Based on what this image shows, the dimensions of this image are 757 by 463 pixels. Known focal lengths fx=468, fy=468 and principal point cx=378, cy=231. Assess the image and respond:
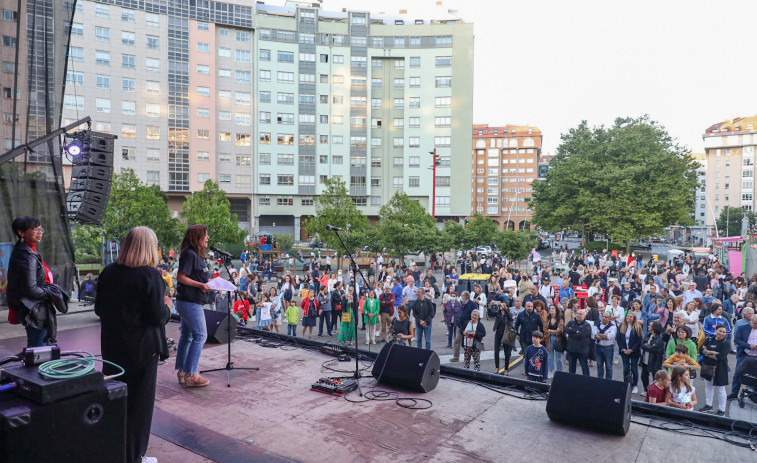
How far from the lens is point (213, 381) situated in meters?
5.60

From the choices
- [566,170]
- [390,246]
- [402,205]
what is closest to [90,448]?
[390,246]

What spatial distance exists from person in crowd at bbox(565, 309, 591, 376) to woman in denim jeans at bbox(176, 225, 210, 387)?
6.86 m

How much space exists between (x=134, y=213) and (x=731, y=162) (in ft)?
376

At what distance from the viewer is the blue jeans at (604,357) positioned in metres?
8.89

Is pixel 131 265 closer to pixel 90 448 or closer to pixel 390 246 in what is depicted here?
pixel 90 448

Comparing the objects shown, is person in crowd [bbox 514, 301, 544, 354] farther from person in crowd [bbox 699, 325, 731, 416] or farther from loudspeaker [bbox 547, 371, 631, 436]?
loudspeaker [bbox 547, 371, 631, 436]

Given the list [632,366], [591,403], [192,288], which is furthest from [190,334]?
[632,366]

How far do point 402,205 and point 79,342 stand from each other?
110 ft

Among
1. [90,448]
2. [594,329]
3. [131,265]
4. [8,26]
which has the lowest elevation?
[594,329]

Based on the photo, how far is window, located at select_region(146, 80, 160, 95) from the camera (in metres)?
54.0

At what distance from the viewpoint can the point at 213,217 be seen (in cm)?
3766

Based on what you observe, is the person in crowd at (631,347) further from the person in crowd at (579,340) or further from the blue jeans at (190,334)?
the blue jeans at (190,334)

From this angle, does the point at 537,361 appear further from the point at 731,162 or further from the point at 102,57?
the point at 731,162

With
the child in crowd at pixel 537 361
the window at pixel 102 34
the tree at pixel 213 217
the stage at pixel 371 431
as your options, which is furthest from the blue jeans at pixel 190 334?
the window at pixel 102 34
